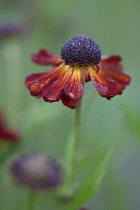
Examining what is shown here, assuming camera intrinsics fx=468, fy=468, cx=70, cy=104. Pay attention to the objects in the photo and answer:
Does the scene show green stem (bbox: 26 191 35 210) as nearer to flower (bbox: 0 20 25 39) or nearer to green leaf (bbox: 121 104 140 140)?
green leaf (bbox: 121 104 140 140)

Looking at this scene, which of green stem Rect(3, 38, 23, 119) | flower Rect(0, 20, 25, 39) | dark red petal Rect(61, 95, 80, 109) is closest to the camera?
dark red petal Rect(61, 95, 80, 109)

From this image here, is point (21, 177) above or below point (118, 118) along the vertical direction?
below

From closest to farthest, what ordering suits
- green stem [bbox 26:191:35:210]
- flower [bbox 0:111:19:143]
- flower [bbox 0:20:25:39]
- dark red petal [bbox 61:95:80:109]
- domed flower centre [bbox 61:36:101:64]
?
dark red petal [bbox 61:95:80:109] → domed flower centre [bbox 61:36:101:64] → green stem [bbox 26:191:35:210] → flower [bbox 0:111:19:143] → flower [bbox 0:20:25:39]

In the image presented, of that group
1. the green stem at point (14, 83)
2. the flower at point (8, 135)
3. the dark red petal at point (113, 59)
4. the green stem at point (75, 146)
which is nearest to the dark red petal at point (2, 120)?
the flower at point (8, 135)

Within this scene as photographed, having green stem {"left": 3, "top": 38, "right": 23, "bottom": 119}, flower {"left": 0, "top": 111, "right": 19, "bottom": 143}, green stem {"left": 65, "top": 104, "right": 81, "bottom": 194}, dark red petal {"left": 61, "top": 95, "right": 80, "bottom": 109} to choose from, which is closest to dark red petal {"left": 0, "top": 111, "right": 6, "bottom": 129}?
flower {"left": 0, "top": 111, "right": 19, "bottom": 143}

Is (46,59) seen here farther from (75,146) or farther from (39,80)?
(75,146)

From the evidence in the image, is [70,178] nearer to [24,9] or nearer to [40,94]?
[40,94]

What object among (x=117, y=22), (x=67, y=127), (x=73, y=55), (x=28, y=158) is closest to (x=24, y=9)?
(x=117, y=22)
